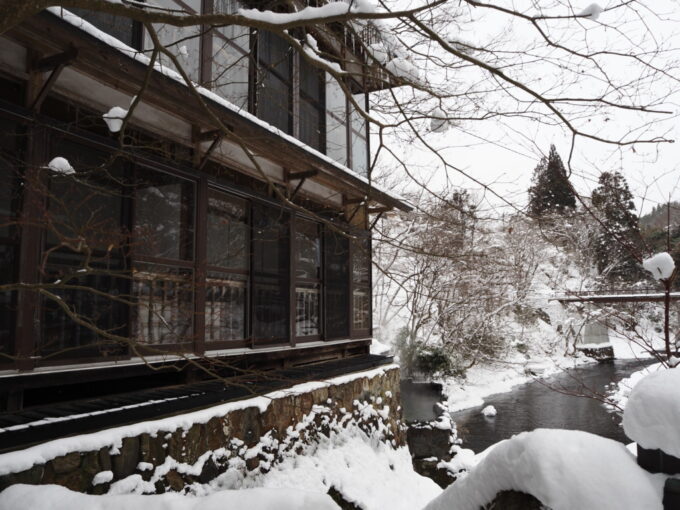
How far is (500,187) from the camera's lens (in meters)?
3.99

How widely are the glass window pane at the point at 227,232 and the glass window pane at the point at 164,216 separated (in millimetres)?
390

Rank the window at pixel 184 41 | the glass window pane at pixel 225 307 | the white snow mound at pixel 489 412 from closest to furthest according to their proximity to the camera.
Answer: the window at pixel 184 41 → the glass window pane at pixel 225 307 → the white snow mound at pixel 489 412

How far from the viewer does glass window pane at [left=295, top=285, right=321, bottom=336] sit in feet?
24.0

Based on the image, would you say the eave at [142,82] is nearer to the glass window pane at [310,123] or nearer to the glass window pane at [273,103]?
the glass window pane at [273,103]

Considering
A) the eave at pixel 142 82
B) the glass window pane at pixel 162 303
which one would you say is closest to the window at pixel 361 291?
the eave at pixel 142 82

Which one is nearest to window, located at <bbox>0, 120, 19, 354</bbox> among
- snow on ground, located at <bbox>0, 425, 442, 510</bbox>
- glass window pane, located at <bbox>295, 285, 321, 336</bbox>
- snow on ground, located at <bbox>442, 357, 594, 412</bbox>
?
snow on ground, located at <bbox>0, 425, 442, 510</bbox>

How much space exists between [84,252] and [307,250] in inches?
158

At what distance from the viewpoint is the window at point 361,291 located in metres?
9.05

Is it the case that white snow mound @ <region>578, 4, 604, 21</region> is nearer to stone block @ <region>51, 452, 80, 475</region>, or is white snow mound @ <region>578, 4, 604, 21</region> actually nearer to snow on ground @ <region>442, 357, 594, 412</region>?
stone block @ <region>51, 452, 80, 475</region>

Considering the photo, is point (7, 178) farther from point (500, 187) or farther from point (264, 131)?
point (500, 187)

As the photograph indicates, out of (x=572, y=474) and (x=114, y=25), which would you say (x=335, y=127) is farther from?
(x=572, y=474)

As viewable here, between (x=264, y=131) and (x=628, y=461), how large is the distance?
4.47 metres

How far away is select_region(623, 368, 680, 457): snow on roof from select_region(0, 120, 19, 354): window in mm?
4037

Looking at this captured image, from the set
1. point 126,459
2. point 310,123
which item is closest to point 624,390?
point 310,123
